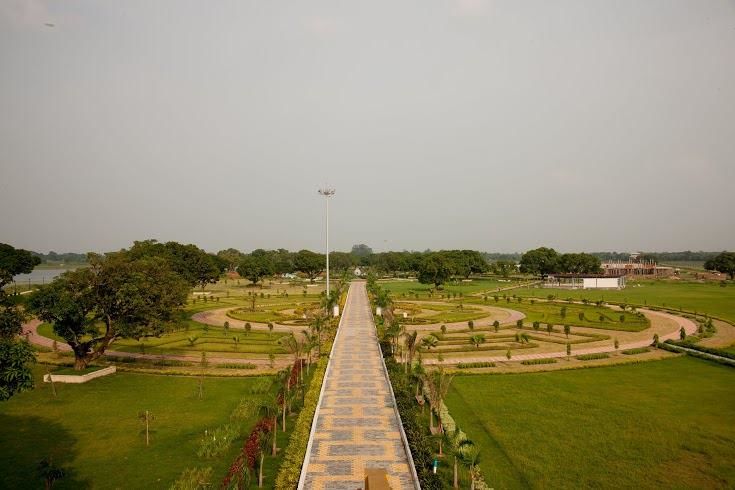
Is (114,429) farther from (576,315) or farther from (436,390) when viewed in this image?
(576,315)

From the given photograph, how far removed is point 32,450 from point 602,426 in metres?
26.2

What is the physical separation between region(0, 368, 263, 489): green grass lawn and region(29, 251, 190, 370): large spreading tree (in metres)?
3.43

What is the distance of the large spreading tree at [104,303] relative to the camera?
32531 millimetres

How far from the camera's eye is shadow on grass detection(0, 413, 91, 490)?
17.9m

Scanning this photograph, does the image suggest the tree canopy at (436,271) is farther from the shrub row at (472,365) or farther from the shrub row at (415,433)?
the shrub row at (415,433)

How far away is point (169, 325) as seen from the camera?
35781 millimetres

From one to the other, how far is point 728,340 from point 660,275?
400 ft

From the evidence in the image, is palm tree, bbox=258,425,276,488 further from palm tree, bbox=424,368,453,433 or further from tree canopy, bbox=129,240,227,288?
tree canopy, bbox=129,240,227,288

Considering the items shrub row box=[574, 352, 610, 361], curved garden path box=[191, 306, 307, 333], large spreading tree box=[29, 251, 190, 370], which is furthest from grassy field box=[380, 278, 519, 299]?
large spreading tree box=[29, 251, 190, 370]

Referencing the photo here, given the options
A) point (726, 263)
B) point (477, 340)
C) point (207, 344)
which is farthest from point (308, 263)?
point (726, 263)

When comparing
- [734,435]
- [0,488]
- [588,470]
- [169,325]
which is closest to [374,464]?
[588,470]

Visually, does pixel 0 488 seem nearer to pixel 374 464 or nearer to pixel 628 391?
pixel 374 464

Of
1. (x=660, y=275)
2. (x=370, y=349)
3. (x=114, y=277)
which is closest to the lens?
(x=114, y=277)

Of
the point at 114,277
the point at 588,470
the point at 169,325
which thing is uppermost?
the point at 114,277
